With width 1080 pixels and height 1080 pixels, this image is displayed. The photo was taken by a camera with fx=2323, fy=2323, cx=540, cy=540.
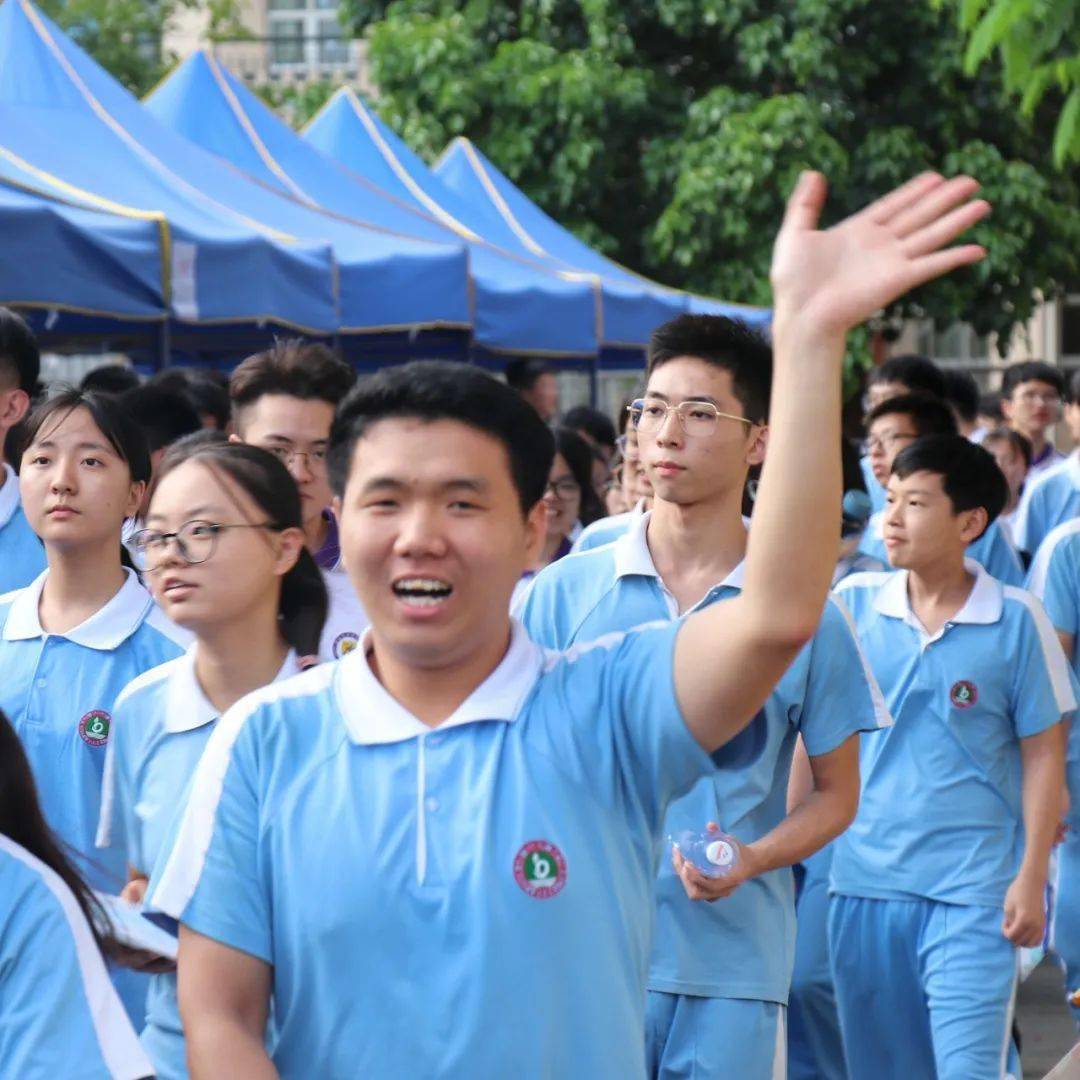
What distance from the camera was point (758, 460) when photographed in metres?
4.88

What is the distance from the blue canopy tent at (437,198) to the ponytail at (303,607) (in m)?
10.5

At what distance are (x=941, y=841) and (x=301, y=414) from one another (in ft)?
6.46

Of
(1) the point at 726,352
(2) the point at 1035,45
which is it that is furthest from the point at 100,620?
(2) the point at 1035,45

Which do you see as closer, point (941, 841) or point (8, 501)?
point (8, 501)

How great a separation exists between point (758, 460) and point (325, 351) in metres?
1.21

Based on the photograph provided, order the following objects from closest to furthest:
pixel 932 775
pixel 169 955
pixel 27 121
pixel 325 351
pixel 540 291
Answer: pixel 169 955, pixel 325 351, pixel 932 775, pixel 27 121, pixel 540 291

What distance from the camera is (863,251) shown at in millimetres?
2584

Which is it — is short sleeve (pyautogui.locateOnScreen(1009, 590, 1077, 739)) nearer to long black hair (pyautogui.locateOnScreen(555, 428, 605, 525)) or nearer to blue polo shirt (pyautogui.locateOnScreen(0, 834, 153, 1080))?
long black hair (pyautogui.locateOnScreen(555, 428, 605, 525))

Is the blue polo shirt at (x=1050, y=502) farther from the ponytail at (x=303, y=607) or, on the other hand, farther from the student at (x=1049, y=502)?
the ponytail at (x=303, y=607)

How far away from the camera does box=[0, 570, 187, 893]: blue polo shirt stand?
182 inches

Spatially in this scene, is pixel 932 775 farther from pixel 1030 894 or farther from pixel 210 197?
pixel 210 197

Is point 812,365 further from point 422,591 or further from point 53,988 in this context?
point 53,988

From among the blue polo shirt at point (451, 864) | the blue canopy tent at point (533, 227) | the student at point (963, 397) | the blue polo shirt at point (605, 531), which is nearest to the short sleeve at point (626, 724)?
the blue polo shirt at point (451, 864)

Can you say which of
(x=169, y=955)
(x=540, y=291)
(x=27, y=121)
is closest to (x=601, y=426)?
(x=540, y=291)
